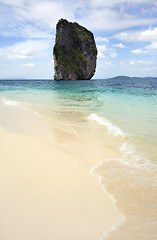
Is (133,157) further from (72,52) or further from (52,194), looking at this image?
(72,52)

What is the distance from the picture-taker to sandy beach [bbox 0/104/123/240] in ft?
6.63

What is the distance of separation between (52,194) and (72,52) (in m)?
80.3

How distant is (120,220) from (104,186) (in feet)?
2.51

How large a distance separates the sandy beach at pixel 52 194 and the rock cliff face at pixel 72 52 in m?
73.3

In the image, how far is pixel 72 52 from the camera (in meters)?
76.3

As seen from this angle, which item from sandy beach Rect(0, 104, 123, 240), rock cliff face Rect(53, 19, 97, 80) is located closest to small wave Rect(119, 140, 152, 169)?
sandy beach Rect(0, 104, 123, 240)

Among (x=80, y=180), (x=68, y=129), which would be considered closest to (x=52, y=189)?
(x=80, y=180)

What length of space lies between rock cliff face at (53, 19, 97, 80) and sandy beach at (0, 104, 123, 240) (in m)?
73.3

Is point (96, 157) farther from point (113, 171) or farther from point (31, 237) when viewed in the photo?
point (31, 237)

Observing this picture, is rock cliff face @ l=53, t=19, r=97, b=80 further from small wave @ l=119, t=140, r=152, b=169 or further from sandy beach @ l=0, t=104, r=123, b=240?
sandy beach @ l=0, t=104, r=123, b=240

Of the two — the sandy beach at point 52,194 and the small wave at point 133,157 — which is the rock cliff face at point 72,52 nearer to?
the small wave at point 133,157

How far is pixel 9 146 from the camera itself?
4.46 metres

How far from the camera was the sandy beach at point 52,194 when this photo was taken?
6.63ft

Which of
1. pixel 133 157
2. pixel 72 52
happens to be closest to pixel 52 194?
pixel 133 157
